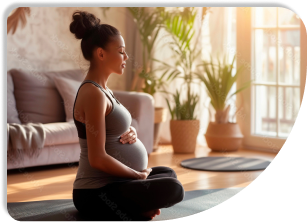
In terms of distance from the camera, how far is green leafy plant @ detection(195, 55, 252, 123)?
4.88 metres

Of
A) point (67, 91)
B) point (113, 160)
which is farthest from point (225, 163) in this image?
point (113, 160)

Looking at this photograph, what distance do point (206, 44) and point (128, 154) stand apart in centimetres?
325

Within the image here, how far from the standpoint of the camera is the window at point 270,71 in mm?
4734

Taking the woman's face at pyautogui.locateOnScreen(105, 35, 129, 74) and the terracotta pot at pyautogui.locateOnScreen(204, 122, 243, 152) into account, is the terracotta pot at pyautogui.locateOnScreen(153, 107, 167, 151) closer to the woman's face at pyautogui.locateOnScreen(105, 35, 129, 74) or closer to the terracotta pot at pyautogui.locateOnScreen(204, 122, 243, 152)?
the terracotta pot at pyautogui.locateOnScreen(204, 122, 243, 152)

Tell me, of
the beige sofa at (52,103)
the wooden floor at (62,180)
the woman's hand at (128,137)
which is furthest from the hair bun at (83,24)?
the beige sofa at (52,103)

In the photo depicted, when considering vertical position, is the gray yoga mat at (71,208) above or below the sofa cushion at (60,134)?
below

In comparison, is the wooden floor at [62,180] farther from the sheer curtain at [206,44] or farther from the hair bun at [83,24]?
the hair bun at [83,24]

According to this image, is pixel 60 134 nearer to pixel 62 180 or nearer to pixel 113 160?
pixel 62 180

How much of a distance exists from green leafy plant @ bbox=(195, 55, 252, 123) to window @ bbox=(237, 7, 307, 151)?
242 mm

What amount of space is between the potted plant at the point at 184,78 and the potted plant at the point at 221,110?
18 cm

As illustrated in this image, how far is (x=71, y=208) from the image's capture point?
8.61 ft

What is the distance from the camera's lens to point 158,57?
5527 millimetres

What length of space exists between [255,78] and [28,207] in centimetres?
316

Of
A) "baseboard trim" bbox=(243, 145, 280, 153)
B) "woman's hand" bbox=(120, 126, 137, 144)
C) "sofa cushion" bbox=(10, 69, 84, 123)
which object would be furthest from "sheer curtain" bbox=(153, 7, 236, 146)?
"woman's hand" bbox=(120, 126, 137, 144)
